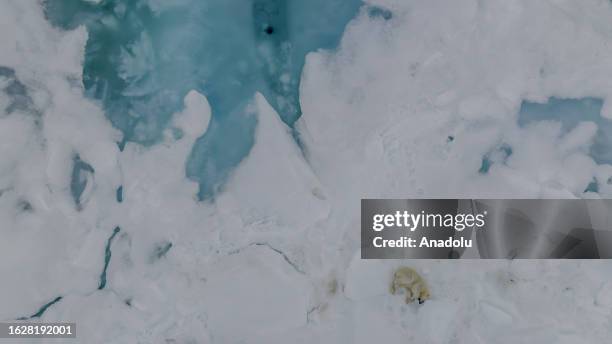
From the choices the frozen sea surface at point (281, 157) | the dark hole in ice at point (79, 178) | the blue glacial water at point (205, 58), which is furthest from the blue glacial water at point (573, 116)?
the dark hole in ice at point (79, 178)

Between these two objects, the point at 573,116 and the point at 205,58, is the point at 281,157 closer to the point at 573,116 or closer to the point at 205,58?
A: the point at 205,58

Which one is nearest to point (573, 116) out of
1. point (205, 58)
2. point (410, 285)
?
point (410, 285)

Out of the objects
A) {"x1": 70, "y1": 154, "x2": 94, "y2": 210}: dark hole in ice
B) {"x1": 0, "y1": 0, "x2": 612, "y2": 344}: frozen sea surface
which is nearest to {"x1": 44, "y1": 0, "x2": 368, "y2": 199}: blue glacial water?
{"x1": 0, "y1": 0, "x2": 612, "y2": 344}: frozen sea surface

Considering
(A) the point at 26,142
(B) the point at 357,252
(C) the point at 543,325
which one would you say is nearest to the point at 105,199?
(A) the point at 26,142

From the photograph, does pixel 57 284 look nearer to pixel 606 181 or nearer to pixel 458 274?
pixel 458 274

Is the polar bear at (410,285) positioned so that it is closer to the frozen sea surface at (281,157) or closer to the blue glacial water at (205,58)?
the frozen sea surface at (281,157)

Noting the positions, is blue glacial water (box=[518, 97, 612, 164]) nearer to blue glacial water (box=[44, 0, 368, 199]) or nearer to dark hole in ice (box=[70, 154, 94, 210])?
blue glacial water (box=[44, 0, 368, 199])

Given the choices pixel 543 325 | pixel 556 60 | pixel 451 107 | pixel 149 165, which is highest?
pixel 556 60
